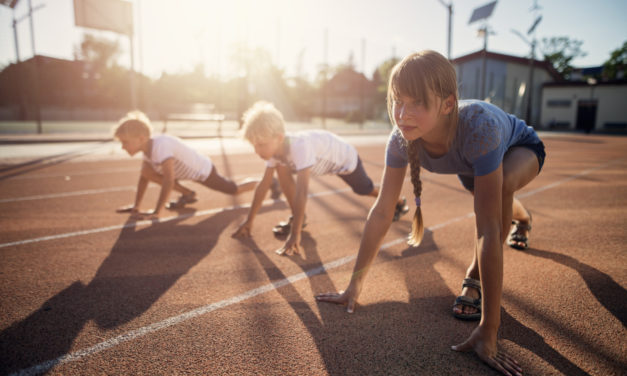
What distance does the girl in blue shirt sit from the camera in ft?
5.97

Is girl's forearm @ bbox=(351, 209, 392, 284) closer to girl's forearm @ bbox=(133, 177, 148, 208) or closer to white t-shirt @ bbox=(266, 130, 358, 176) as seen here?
white t-shirt @ bbox=(266, 130, 358, 176)

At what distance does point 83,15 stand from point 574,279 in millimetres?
29755

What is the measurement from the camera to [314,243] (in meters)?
Answer: 3.81

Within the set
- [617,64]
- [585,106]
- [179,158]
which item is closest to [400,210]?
[179,158]

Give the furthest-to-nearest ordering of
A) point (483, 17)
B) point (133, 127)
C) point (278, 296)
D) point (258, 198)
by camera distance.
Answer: point (483, 17)
point (133, 127)
point (258, 198)
point (278, 296)

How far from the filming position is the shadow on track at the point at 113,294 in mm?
2031

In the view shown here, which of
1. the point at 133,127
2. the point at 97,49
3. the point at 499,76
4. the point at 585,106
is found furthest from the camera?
the point at 97,49

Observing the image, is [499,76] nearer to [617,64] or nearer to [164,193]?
[617,64]

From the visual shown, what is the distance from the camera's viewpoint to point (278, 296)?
2.63 metres

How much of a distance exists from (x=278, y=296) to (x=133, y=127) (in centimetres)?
311

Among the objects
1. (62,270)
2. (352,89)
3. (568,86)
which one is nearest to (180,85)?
(352,89)

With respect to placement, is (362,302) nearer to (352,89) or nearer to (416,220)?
(416,220)

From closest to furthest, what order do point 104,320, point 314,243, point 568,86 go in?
point 104,320 → point 314,243 → point 568,86

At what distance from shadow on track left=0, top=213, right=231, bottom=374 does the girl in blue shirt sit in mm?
1536
